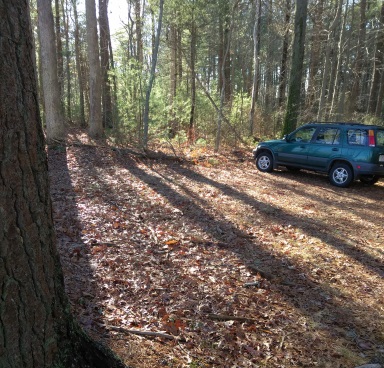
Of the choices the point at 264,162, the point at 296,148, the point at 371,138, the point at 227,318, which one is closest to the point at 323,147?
the point at 296,148

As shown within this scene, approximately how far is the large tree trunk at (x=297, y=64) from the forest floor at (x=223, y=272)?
22.1ft

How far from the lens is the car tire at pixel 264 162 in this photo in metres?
12.4

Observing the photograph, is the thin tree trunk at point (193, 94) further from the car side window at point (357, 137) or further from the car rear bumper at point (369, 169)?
the car rear bumper at point (369, 169)

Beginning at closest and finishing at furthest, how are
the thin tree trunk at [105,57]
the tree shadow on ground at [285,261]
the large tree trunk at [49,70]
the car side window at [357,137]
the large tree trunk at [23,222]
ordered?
the large tree trunk at [23,222] < the tree shadow on ground at [285,261] < the car side window at [357,137] < the large tree trunk at [49,70] < the thin tree trunk at [105,57]

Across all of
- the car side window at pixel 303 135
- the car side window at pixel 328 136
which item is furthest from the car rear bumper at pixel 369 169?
the car side window at pixel 303 135

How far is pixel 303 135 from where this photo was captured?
11.5m

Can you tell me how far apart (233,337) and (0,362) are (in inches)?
89.8

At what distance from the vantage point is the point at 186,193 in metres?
9.03

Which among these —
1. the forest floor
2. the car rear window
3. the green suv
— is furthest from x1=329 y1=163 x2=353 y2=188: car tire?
the car rear window

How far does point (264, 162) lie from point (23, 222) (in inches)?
448

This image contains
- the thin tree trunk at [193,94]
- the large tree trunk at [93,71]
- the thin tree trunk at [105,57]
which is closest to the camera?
the large tree trunk at [93,71]

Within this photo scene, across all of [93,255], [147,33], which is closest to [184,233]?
[93,255]

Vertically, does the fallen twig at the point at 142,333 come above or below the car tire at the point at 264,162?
below

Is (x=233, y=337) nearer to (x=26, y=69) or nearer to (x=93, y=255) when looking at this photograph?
(x=93, y=255)
